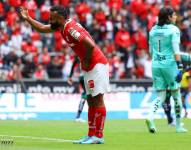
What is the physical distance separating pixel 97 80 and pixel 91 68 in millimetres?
239

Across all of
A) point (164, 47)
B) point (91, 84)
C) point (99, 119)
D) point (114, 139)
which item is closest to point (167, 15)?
point (164, 47)

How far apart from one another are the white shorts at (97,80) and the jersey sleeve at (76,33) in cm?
63

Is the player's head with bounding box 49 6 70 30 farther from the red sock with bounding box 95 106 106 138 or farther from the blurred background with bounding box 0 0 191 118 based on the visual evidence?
the blurred background with bounding box 0 0 191 118

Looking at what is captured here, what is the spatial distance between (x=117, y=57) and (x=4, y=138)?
55.3ft

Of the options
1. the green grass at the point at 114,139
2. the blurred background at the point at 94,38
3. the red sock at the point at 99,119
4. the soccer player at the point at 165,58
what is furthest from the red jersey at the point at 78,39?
the blurred background at the point at 94,38

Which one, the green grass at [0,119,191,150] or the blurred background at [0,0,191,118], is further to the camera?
the blurred background at [0,0,191,118]

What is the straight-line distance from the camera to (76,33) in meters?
12.8

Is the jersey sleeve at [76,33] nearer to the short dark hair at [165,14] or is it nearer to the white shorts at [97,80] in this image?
the white shorts at [97,80]

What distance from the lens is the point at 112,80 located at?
95.0 ft

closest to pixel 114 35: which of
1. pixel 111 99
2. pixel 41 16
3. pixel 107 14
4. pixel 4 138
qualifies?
pixel 107 14

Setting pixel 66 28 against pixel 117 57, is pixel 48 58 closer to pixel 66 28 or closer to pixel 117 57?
pixel 117 57

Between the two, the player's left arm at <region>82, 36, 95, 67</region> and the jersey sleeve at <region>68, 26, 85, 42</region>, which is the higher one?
the jersey sleeve at <region>68, 26, 85, 42</region>

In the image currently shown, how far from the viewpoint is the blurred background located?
28234 millimetres

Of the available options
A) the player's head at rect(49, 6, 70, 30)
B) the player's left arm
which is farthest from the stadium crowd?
the player's left arm
